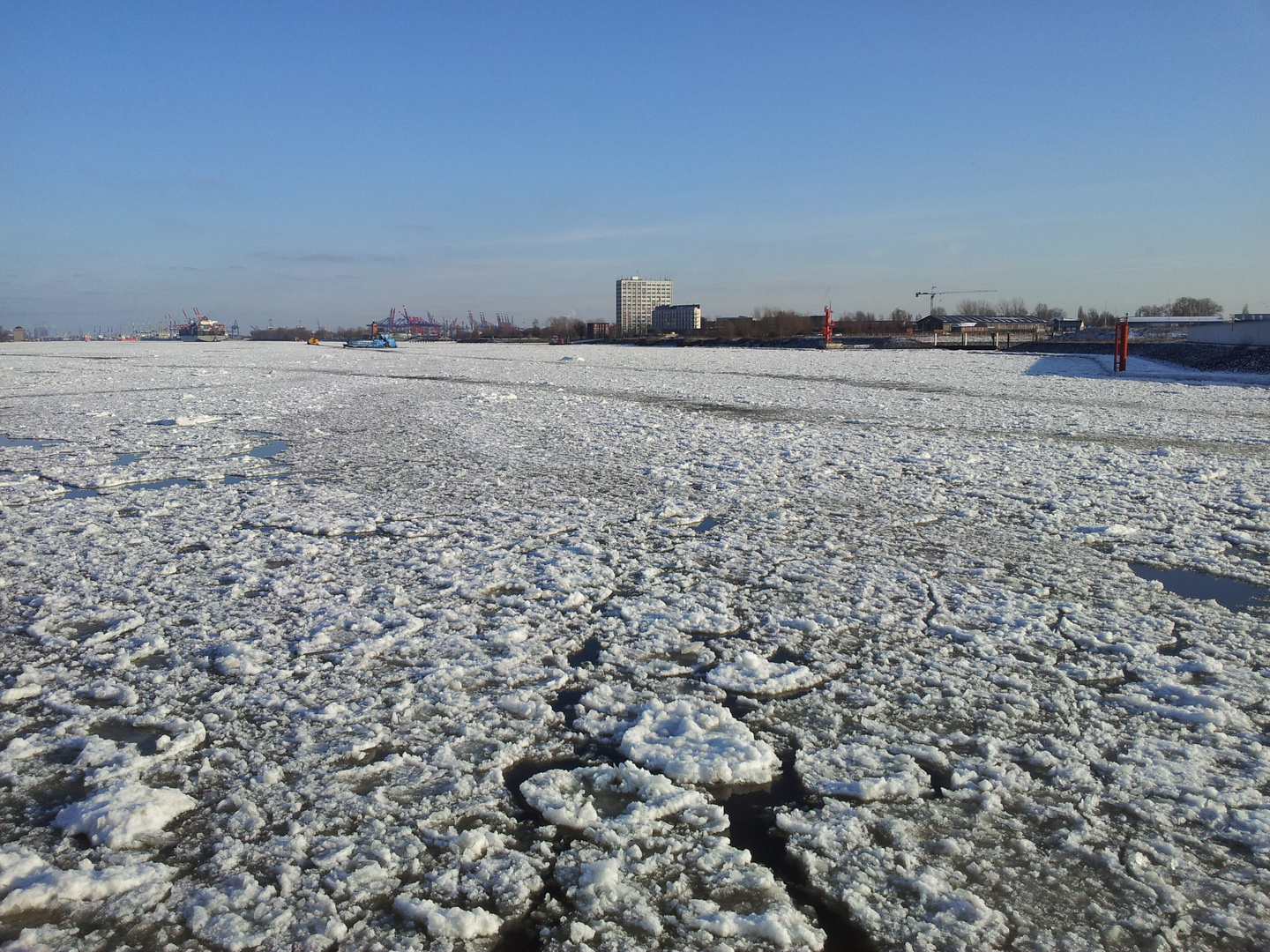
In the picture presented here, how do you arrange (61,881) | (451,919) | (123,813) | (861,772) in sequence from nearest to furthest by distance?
(451,919)
(61,881)
(123,813)
(861,772)

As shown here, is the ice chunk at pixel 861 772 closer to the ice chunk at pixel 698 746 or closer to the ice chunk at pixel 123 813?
the ice chunk at pixel 698 746

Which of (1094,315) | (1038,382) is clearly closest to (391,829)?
(1038,382)

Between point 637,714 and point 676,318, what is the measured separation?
14956 cm

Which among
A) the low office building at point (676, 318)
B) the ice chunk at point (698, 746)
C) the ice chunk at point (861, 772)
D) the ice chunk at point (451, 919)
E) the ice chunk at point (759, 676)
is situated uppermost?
the low office building at point (676, 318)

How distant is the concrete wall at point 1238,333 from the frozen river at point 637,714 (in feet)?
81.9

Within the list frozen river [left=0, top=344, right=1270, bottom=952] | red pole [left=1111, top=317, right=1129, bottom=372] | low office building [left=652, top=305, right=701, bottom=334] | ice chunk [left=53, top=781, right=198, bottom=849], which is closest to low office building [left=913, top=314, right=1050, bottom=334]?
low office building [left=652, top=305, right=701, bottom=334]

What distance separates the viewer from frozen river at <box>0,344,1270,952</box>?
2002 millimetres

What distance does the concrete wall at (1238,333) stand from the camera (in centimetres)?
2638

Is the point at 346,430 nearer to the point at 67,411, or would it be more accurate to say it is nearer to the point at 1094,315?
the point at 67,411

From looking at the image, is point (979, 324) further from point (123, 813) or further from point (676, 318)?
point (123, 813)

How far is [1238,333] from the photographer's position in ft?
93.2

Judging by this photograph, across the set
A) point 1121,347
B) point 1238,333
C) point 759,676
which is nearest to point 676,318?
point 1238,333

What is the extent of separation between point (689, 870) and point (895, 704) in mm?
1243

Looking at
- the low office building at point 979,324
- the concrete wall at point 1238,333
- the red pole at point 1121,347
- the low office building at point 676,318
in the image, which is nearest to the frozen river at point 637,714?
the red pole at point 1121,347
